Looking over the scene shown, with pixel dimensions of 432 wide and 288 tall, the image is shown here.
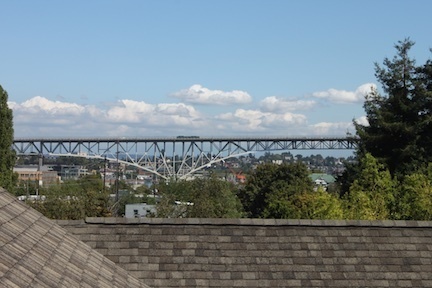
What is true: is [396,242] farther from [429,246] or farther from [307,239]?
[307,239]

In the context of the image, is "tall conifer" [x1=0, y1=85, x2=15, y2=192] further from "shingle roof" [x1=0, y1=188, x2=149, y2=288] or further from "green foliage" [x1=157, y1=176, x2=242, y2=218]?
"shingle roof" [x1=0, y1=188, x2=149, y2=288]

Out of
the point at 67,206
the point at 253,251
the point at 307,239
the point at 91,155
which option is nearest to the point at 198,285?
the point at 253,251

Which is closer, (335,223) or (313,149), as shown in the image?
(335,223)

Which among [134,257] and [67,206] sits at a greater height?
[134,257]

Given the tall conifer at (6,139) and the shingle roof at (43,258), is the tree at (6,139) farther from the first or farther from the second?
the shingle roof at (43,258)

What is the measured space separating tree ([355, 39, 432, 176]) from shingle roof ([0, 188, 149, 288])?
3249cm

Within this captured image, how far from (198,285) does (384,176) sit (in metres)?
23.0

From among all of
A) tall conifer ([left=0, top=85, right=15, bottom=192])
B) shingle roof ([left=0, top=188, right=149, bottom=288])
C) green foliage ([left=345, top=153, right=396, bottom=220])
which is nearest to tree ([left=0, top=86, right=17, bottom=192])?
tall conifer ([left=0, top=85, right=15, bottom=192])

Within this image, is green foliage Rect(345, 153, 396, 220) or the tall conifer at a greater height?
the tall conifer

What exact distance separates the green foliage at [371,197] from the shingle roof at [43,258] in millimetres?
20100

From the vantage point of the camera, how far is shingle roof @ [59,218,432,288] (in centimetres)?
991

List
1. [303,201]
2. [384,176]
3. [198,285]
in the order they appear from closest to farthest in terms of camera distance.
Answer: [198,285] → [384,176] → [303,201]

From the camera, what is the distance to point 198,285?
9.69m

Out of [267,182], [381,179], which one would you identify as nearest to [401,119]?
[381,179]
